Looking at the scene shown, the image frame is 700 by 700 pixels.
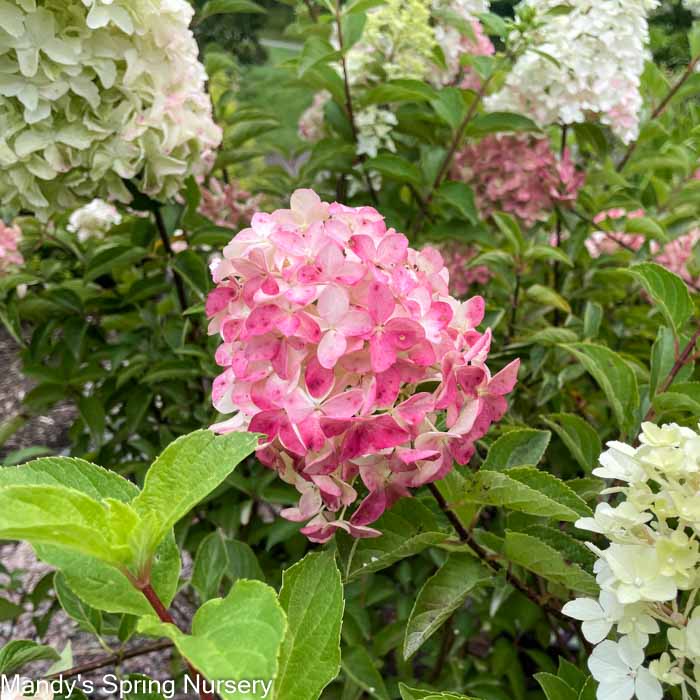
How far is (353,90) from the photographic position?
148cm

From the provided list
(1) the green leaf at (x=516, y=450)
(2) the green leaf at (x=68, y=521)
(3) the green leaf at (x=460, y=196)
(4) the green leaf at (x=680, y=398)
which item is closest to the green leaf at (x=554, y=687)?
(1) the green leaf at (x=516, y=450)

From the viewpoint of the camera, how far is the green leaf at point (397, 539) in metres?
0.68

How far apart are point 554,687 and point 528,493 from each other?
0.21 m

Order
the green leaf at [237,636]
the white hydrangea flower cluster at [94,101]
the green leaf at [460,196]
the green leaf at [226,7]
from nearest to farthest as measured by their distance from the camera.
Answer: the green leaf at [237,636] → the white hydrangea flower cluster at [94,101] → the green leaf at [460,196] → the green leaf at [226,7]

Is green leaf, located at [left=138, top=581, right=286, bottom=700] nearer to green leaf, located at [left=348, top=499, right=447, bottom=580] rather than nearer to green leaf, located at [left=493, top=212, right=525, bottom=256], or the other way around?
green leaf, located at [left=348, top=499, right=447, bottom=580]

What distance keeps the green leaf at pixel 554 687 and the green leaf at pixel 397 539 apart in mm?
152

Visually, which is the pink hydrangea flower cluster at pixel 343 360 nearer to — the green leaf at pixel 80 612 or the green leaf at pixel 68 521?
the green leaf at pixel 68 521

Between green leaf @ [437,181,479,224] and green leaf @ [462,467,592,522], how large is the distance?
0.74 metres

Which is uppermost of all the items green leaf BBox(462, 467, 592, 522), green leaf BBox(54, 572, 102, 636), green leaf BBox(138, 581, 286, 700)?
green leaf BBox(138, 581, 286, 700)

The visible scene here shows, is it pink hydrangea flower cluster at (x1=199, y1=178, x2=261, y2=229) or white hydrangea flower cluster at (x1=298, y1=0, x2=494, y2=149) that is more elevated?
white hydrangea flower cluster at (x1=298, y1=0, x2=494, y2=149)

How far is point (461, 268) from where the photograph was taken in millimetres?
1561

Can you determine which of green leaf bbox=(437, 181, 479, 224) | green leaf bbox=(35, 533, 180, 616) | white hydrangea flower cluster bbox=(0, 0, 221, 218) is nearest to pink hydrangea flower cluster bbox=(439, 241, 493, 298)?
green leaf bbox=(437, 181, 479, 224)

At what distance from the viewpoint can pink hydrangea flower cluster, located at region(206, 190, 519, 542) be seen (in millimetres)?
582

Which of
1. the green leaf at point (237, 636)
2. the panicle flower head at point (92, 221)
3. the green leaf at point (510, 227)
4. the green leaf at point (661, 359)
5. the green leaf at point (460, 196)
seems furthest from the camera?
the panicle flower head at point (92, 221)
